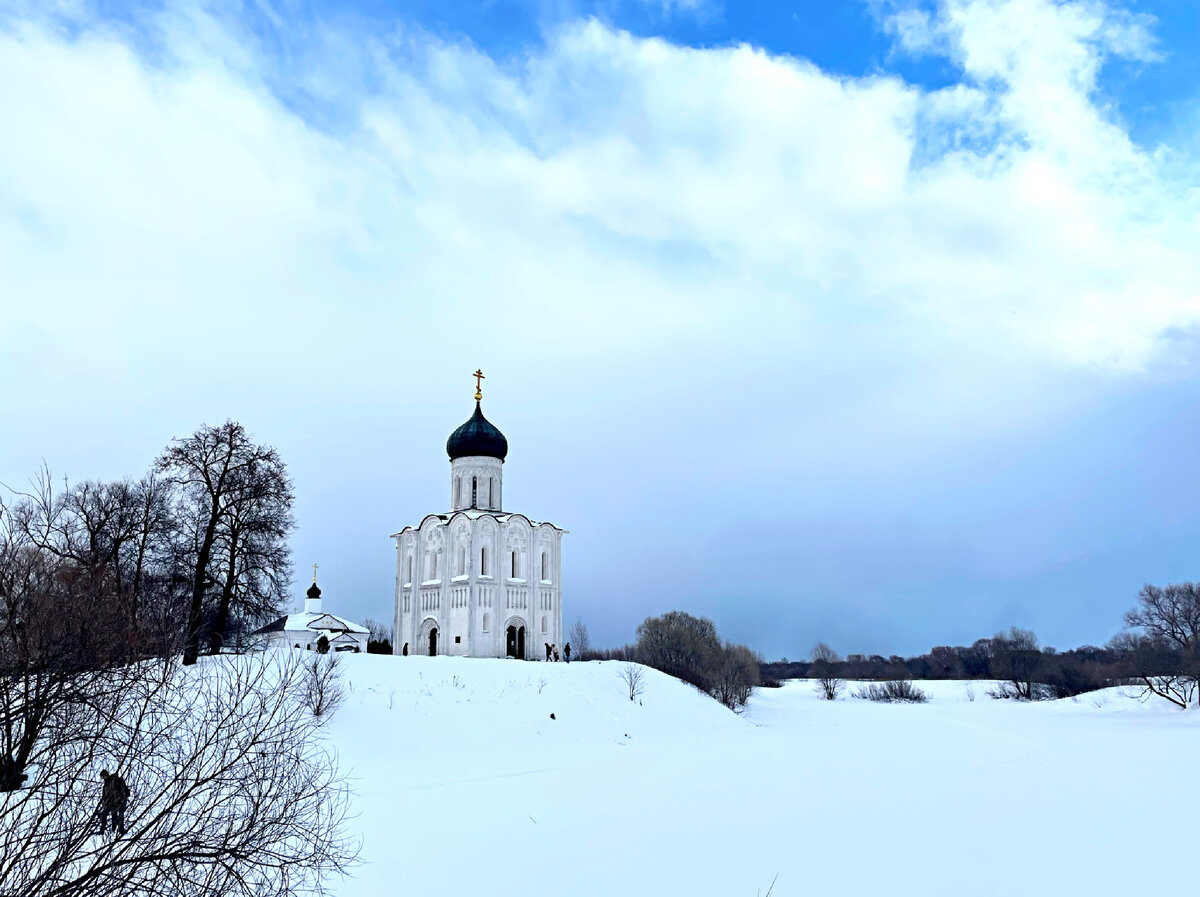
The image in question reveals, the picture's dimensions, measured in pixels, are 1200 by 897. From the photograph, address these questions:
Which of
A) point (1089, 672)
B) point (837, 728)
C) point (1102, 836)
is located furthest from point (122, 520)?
point (1089, 672)

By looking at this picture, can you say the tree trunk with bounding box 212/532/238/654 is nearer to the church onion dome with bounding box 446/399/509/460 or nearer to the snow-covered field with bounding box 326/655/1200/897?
the snow-covered field with bounding box 326/655/1200/897

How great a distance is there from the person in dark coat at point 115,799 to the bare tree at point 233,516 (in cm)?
2106

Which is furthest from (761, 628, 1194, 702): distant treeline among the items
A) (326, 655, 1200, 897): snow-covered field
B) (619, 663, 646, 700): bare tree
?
(619, 663, 646, 700): bare tree

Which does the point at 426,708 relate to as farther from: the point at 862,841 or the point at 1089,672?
the point at 1089,672

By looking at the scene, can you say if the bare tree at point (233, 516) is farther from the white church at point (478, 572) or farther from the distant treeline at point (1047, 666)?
the distant treeline at point (1047, 666)

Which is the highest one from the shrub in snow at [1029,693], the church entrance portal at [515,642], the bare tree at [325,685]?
the church entrance portal at [515,642]

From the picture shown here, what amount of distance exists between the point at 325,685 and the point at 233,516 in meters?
6.17

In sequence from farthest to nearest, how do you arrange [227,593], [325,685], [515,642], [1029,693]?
[1029,693] → [515,642] → [227,593] → [325,685]

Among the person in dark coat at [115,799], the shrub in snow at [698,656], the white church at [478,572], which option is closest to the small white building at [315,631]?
the white church at [478,572]

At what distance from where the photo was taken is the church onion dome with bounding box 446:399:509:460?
37031 mm

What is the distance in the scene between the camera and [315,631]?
3212 cm

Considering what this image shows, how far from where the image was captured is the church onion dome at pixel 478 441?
121 feet

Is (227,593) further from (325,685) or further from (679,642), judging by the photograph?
(679,642)

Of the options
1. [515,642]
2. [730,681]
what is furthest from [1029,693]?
[515,642]
